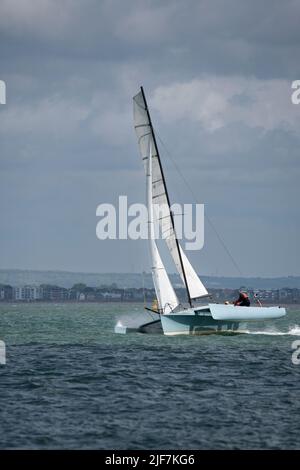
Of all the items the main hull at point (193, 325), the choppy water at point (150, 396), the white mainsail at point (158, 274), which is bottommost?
the choppy water at point (150, 396)

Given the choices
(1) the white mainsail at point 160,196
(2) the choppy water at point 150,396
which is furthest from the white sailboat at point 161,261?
(2) the choppy water at point 150,396

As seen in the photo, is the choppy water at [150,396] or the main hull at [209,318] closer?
the choppy water at [150,396]

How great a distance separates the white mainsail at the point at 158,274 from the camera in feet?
181

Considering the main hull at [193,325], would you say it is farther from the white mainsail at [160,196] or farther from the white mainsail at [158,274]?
the white mainsail at [160,196]

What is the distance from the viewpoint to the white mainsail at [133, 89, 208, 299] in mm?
54938

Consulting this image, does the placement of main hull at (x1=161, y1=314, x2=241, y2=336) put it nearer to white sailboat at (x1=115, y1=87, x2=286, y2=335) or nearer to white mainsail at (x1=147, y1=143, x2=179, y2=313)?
white sailboat at (x1=115, y1=87, x2=286, y2=335)

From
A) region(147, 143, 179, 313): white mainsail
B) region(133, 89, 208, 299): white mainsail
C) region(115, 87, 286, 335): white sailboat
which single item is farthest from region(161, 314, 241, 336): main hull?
region(133, 89, 208, 299): white mainsail

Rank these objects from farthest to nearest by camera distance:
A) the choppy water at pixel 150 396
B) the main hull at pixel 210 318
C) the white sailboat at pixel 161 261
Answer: the white sailboat at pixel 161 261 → the main hull at pixel 210 318 → the choppy water at pixel 150 396

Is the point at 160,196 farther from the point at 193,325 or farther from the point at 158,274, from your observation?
the point at 193,325

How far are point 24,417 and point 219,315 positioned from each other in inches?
987

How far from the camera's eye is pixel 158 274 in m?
55.8

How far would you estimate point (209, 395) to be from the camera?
3259cm

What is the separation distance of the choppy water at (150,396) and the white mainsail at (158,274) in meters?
4.53
